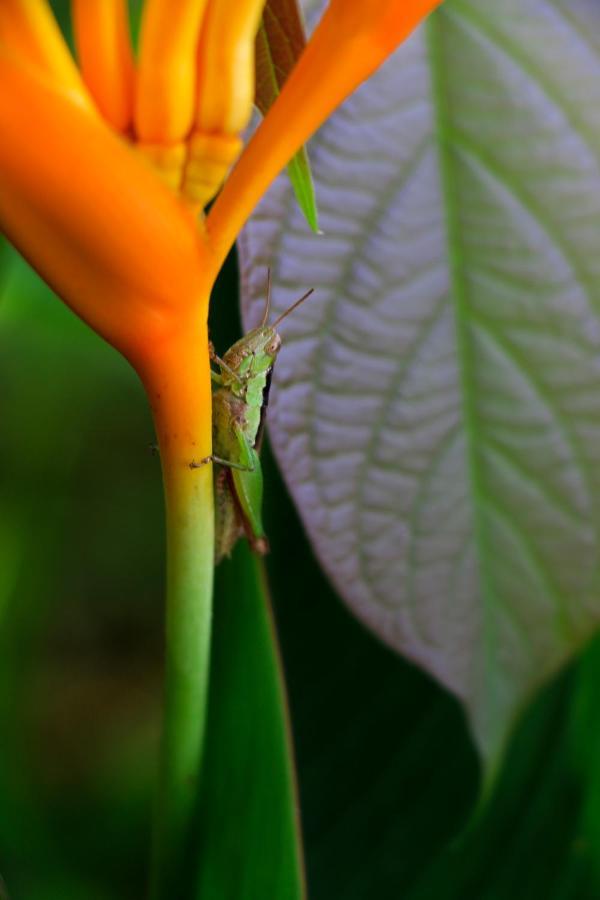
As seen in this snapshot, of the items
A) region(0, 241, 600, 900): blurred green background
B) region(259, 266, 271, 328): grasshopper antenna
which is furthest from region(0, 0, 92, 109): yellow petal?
region(0, 241, 600, 900): blurred green background

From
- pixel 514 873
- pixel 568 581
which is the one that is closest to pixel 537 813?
pixel 514 873

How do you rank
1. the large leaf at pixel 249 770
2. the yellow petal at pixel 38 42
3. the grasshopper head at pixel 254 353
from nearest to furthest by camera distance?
the yellow petal at pixel 38 42, the large leaf at pixel 249 770, the grasshopper head at pixel 254 353

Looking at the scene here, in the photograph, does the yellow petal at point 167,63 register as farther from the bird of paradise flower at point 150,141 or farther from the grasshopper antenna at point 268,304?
the grasshopper antenna at point 268,304

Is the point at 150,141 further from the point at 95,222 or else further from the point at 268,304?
the point at 268,304

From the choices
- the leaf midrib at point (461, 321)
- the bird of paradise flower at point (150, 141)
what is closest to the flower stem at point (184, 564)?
the bird of paradise flower at point (150, 141)

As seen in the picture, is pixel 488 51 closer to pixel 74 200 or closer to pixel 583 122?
pixel 583 122

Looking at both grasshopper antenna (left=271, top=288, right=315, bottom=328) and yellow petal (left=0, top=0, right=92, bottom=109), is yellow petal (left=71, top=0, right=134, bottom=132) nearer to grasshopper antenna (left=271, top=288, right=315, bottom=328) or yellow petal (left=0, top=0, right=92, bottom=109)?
yellow petal (left=0, top=0, right=92, bottom=109)
